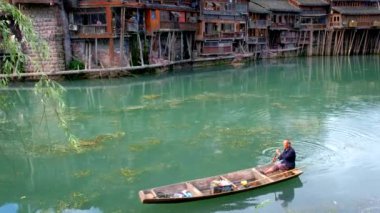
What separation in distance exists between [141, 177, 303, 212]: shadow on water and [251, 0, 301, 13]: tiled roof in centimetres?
5589

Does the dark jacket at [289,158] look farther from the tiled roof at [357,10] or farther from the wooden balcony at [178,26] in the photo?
the tiled roof at [357,10]

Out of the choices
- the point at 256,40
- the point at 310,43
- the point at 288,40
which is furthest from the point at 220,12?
the point at 310,43

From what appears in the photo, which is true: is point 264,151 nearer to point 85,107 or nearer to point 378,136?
point 378,136

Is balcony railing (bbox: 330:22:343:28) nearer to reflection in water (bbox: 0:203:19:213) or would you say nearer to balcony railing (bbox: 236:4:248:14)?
balcony railing (bbox: 236:4:248:14)

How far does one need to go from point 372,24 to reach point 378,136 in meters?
56.3

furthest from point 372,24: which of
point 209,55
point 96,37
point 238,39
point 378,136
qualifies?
point 378,136

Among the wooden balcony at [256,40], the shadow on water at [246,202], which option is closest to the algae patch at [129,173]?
the shadow on water at [246,202]

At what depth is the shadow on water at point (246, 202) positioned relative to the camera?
14.2 metres

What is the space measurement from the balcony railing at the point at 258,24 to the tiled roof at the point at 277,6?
8.04ft

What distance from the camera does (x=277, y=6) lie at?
70312 mm

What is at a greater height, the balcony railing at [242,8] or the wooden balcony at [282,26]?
the balcony railing at [242,8]

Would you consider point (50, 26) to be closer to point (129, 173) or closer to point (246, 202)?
point (129, 173)

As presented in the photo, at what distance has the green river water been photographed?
15383 millimetres

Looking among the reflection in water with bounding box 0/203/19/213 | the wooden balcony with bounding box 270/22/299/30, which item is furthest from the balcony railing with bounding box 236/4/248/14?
the reflection in water with bounding box 0/203/19/213
